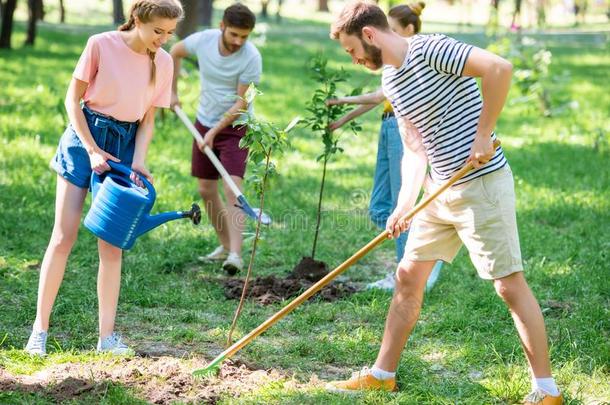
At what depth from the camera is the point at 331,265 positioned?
584cm

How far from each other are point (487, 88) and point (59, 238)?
1961mm

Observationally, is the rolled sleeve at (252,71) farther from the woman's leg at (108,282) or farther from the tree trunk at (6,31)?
the tree trunk at (6,31)

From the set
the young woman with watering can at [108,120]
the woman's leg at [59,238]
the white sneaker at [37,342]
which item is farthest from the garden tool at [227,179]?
the white sneaker at [37,342]

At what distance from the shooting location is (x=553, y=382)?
11.6 feet

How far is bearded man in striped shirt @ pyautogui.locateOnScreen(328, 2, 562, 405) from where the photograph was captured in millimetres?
3363

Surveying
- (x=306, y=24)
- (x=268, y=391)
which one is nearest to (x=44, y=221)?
(x=268, y=391)

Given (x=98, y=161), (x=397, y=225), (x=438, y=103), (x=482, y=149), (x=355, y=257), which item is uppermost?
(x=438, y=103)

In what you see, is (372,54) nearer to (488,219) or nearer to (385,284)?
(488,219)

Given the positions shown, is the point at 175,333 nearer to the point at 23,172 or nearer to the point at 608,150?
the point at 23,172

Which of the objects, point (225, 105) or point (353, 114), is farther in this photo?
point (225, 105)

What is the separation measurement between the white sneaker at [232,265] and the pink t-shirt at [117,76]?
1.77 metres

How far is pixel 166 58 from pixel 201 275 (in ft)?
6.20

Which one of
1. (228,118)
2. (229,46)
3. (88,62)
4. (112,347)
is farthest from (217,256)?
(88,62)

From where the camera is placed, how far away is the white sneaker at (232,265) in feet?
18.3
